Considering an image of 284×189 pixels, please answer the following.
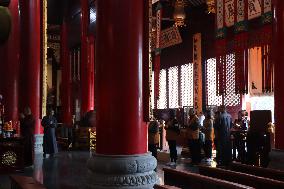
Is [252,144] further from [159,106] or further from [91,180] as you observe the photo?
[159,106]

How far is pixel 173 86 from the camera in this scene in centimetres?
1579

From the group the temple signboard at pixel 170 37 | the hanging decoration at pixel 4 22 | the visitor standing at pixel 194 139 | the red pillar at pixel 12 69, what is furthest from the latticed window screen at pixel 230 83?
the hanging decoration at pixel 4 22

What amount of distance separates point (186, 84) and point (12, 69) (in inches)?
232

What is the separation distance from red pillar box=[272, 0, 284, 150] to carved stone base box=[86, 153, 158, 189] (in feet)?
7.34

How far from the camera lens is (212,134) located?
30.9ft

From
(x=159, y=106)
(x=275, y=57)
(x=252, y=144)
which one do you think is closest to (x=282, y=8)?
(x=275, y=57)

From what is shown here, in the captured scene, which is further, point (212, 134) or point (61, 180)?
point (212, 134)

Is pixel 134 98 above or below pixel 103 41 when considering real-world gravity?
below

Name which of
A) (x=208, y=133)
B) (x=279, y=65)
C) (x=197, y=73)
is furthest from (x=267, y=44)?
(x=279, y=65)

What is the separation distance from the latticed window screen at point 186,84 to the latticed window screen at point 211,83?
1104mm

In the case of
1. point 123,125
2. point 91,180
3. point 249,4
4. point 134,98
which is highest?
point 249,4

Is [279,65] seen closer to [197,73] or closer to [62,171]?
[62,171]

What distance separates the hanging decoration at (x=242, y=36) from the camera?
29.3 feet

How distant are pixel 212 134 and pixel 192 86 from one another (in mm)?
5140
